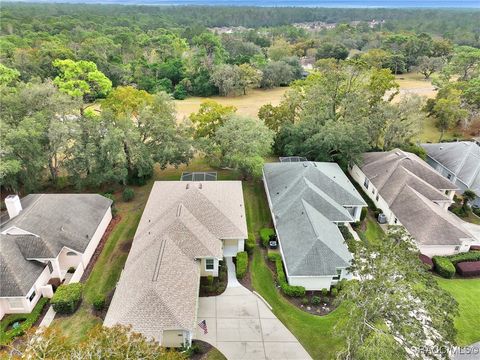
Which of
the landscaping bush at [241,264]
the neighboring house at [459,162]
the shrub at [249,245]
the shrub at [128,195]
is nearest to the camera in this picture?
the landscaping bush at [241,264]

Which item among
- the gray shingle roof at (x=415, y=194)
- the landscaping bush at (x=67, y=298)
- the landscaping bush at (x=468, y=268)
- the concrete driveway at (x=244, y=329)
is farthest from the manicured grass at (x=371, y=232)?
the landscaping bush at (x=67, y=298)

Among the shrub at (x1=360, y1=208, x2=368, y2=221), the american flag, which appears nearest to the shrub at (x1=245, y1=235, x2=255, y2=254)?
the american flag

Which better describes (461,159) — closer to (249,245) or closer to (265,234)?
(265,234)

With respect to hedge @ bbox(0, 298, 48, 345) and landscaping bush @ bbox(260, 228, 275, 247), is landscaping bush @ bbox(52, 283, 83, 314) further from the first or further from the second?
landscaping bush @ bbox(260, 228, 275, 247)

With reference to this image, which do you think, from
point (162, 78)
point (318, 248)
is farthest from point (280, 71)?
point (318, 248)

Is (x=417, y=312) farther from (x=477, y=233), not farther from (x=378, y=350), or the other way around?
(x=477, y=233)

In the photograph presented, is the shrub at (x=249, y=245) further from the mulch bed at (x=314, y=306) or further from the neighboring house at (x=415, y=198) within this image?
the neighboring house at (x=415, y=198)
